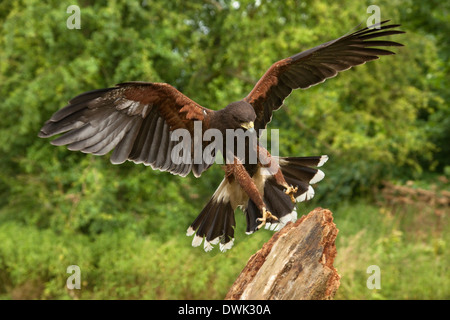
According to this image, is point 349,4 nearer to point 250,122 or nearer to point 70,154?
point 70,154

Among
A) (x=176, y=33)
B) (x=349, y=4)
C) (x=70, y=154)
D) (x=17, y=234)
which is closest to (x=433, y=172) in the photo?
(x=349, y=4)

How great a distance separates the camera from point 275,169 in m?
3.58

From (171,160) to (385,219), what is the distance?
5.66 meters

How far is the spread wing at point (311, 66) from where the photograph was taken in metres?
3.67

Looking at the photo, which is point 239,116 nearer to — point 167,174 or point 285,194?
point 285,194

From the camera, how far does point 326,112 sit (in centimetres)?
863

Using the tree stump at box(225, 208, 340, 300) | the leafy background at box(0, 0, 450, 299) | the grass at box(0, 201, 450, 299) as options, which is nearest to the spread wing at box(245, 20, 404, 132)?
the tree stump at box(225, 208, 340, 300)

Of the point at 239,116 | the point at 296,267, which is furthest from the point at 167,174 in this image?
the point at 296,267

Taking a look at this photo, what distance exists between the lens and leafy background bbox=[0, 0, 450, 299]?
6.72 meters

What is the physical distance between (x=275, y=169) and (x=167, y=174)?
478cm

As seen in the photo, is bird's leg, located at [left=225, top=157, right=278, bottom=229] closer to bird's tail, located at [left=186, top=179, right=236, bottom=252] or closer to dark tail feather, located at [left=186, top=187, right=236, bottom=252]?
bird's tail, located at [left=186, top=179, right=236, bottom=252]

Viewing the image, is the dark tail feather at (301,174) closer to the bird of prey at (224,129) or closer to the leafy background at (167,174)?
the bird of prey at (224,129)

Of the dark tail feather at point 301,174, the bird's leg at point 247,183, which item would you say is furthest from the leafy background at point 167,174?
the bird's leg at point 247,183

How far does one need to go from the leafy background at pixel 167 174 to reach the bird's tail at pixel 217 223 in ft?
7.01
